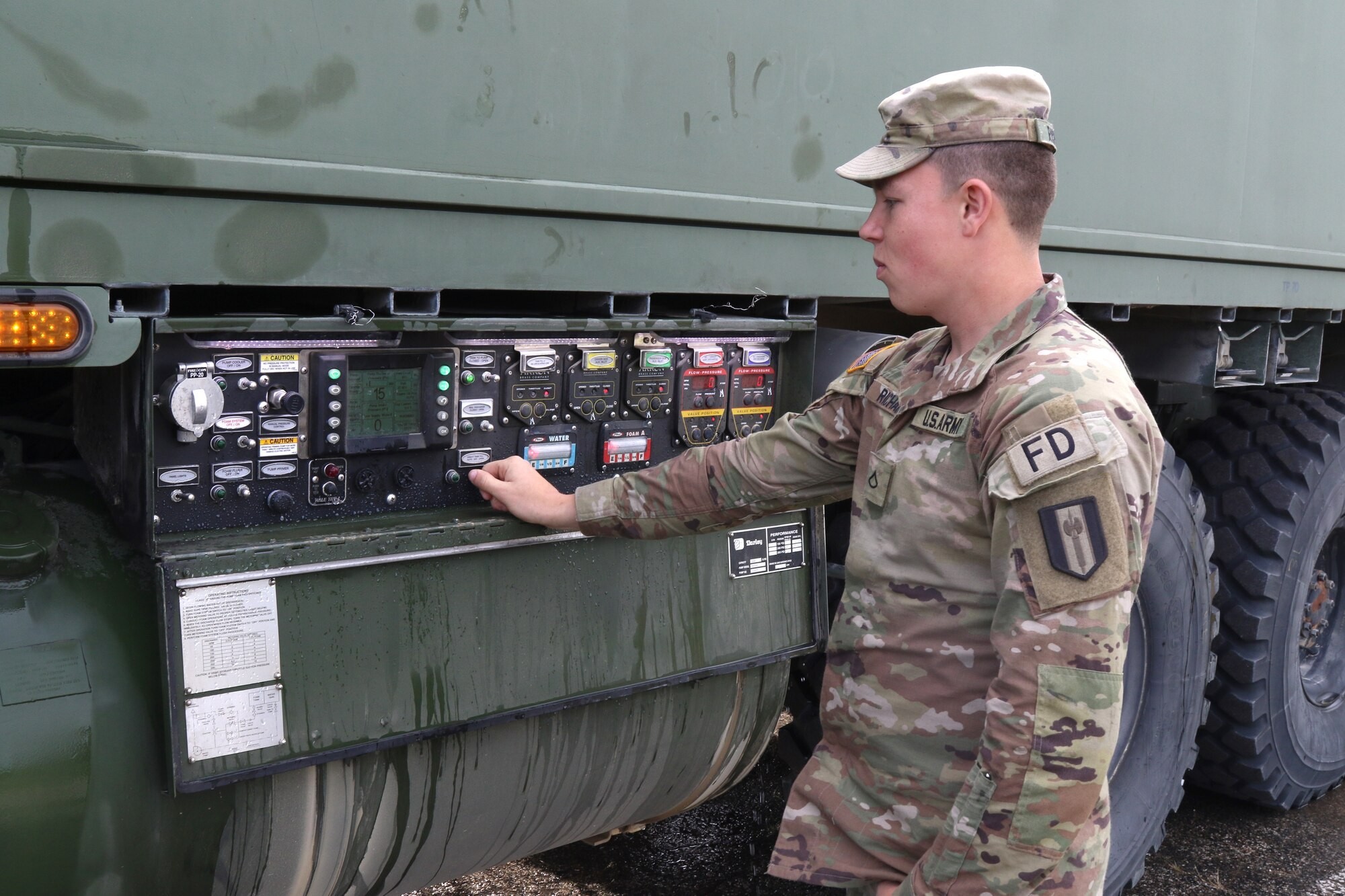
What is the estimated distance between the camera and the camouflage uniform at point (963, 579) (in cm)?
Result: 145

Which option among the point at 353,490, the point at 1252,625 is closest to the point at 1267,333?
the point at 1252,625

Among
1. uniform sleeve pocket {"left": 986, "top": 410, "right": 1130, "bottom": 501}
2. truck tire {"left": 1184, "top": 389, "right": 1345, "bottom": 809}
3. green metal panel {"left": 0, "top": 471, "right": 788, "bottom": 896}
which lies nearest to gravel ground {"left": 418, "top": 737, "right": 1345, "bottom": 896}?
truck tire {"left": 1184, "top": 389, "right": 1345, "bottom": 809}

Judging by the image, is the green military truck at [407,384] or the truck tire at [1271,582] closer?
the green military truck at [407,384]

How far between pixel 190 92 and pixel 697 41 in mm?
823

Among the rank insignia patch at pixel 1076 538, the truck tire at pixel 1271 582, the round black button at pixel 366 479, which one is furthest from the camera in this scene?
the truck tire at pixel 1271 582

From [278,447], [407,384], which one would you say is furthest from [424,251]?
[278,447]

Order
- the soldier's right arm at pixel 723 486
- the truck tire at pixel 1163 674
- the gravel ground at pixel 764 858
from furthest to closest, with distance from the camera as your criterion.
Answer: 1. the gravel ground at pixel 764 858
2. the truck tire at pixel 1163 674
3. the soldier's right arm at pixel 723 486

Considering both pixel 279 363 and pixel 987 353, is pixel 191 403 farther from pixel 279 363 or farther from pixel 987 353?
pixel 987 353

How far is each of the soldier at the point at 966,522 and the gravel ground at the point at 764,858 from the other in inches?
53.0

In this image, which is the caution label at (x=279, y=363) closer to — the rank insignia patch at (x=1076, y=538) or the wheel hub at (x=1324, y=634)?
the rank insignia patch at (x=1076, y=538)

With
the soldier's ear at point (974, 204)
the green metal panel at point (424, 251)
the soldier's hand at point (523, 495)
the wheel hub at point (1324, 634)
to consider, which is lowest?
the wheel hub at point (1324, 634)

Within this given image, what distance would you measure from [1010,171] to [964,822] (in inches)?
31.7

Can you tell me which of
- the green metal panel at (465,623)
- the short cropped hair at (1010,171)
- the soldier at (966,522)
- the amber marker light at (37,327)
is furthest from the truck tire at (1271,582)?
the amber marker light at (37,327)

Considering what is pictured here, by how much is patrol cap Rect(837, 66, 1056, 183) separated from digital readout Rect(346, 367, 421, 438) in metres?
0.71
